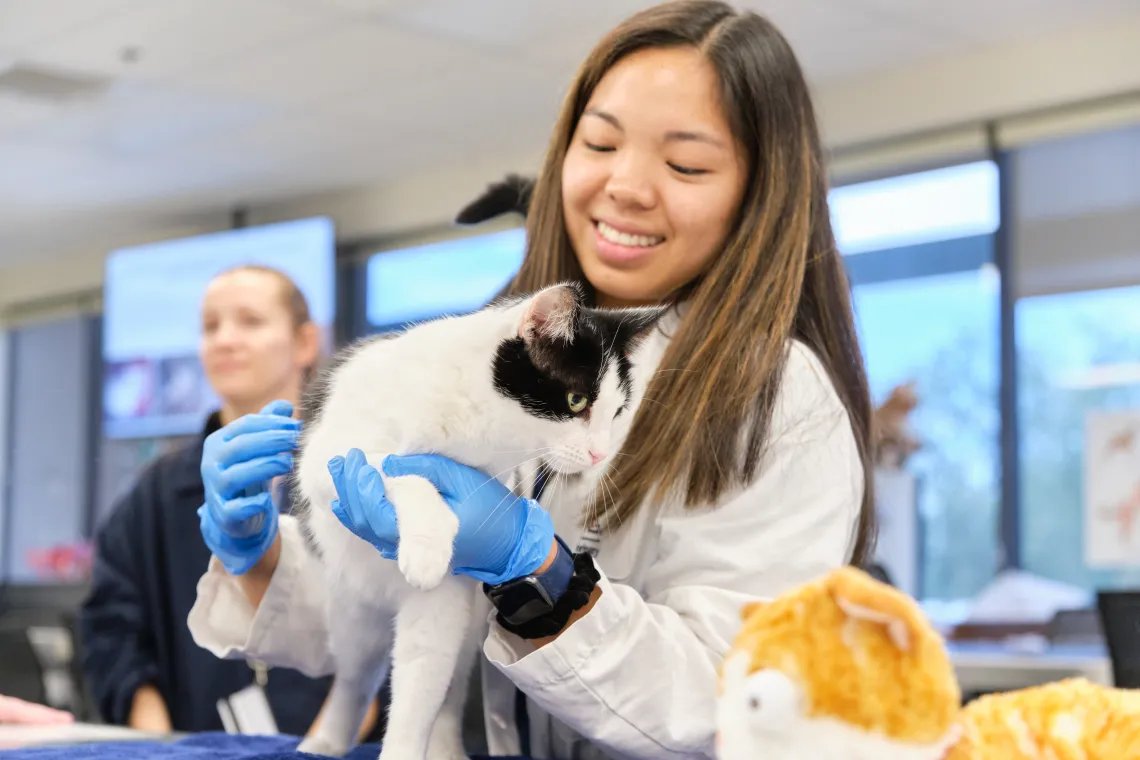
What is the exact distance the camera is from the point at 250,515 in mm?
1067

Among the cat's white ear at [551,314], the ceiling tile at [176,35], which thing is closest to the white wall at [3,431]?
the ceiling tile at [176,35]

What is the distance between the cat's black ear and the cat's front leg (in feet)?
0.72

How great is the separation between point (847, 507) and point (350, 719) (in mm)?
517

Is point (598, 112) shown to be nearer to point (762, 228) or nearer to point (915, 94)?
point (762, 228)

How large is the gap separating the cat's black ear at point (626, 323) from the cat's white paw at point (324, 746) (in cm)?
49

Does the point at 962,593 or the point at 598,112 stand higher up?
the point at 598,112

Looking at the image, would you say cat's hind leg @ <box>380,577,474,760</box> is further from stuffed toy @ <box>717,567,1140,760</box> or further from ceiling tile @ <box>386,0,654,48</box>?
ceiling tile @ <box>386,0,654,48</box>

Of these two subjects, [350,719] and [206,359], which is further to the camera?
[206,359]

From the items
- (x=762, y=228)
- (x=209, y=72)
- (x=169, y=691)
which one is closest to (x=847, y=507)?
(x=762, y=228)

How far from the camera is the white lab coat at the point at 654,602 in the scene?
2.97ft

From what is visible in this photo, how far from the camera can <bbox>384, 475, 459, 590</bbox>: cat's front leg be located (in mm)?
788

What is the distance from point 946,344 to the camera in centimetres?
443

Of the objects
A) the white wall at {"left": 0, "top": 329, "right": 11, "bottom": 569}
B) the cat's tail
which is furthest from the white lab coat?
the white wall at {"left": 0, "top": 329, "right": 11, "bottom": 569}

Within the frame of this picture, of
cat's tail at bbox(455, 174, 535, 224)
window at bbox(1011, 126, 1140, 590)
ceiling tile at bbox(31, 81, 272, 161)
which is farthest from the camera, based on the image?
ceiling tile at bbox(31, 81, 272, 161)
